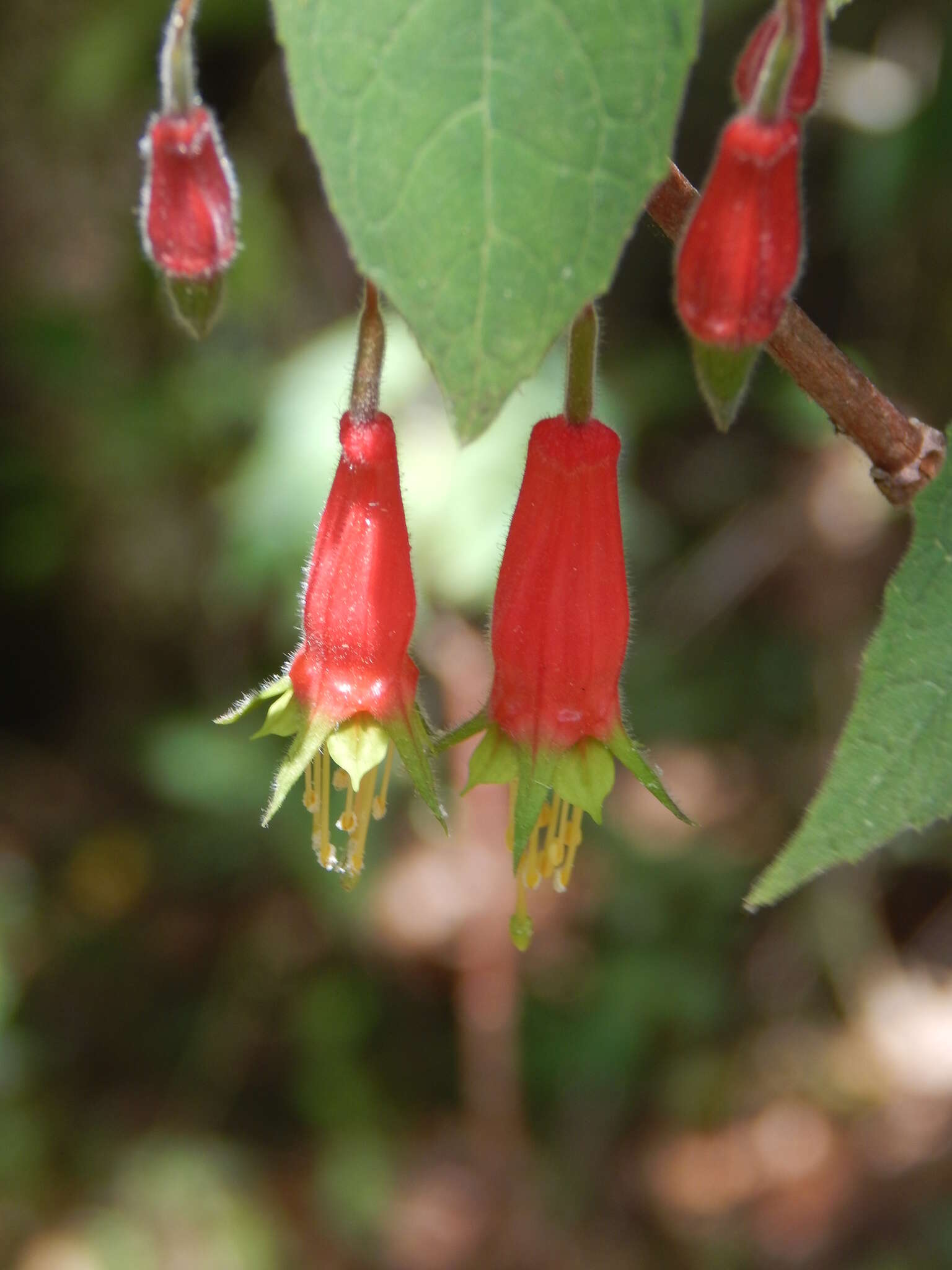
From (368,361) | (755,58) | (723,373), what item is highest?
(755,58)

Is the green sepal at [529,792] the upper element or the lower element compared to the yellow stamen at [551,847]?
upper

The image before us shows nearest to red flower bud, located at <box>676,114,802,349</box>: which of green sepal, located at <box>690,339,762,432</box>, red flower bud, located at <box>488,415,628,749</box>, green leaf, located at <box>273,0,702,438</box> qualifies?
green sepal, located at <box>690,339,762,432</box>

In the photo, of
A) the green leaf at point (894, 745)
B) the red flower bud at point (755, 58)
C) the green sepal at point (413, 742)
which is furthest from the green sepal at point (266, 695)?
the red flower bud at point (755, 58)

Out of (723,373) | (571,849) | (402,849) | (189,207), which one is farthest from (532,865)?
(402,849)

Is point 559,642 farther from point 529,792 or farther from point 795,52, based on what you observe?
point 795,52

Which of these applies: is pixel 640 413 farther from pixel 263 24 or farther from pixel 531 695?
pixel 531 695

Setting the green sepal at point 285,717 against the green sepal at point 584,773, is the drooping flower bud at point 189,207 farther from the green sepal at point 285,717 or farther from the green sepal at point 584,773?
the green sepal at point 584,773

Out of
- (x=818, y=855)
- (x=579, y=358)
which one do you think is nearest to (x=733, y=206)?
(x=579, y=358)

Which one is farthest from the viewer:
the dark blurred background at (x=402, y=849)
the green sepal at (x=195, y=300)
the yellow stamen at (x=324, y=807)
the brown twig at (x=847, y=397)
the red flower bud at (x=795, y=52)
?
the dark blurred background at (x=402, y=849)
